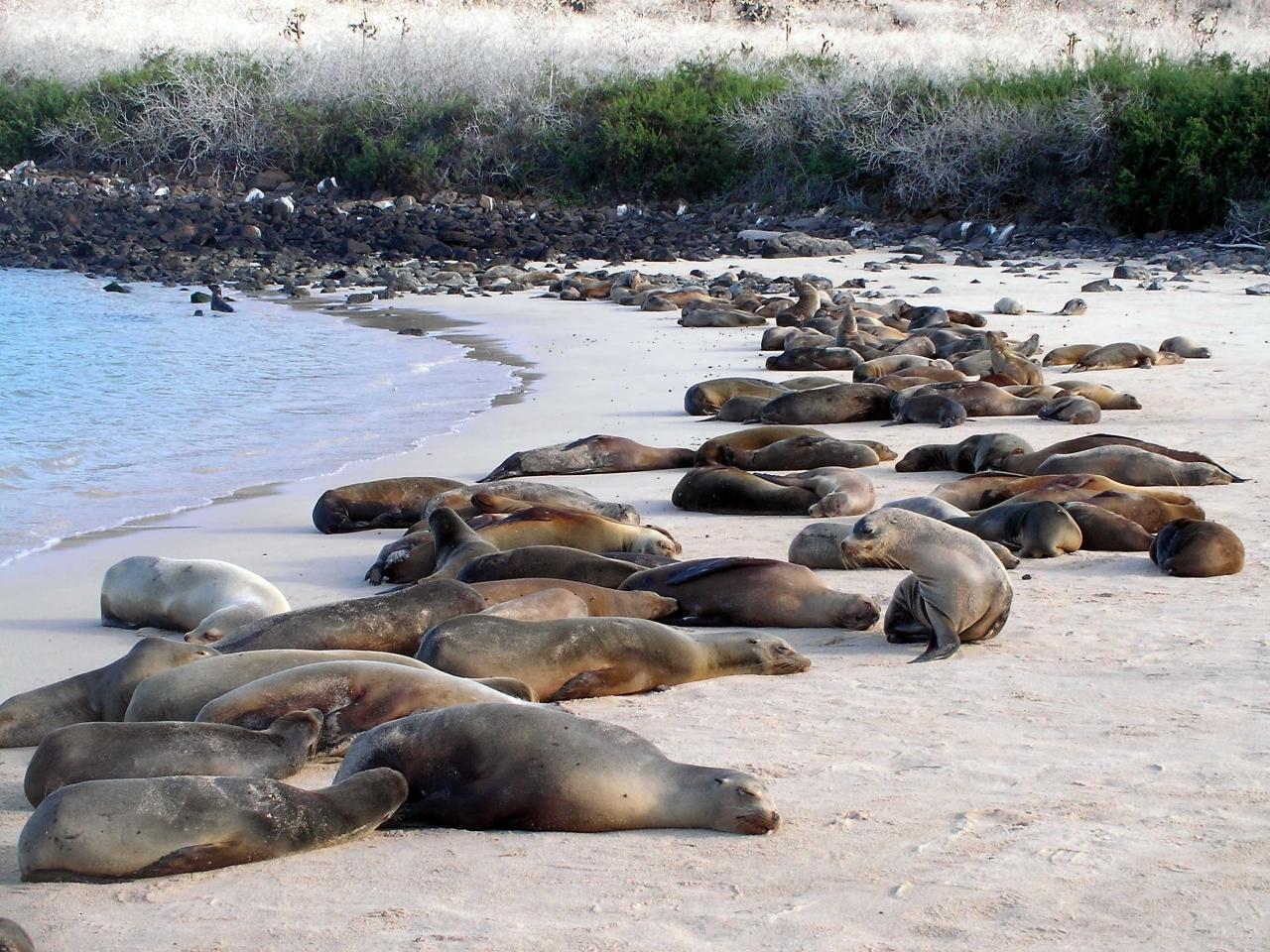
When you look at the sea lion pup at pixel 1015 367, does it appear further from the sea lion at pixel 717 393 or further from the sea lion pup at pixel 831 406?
the sea lion at pixel 717 393

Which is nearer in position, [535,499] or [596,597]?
[596,597]

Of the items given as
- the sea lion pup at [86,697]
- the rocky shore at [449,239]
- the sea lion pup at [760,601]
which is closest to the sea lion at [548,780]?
the sea lion pup at [86,697]

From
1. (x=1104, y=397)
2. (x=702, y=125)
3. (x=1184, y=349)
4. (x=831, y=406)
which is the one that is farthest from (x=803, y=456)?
(x=702, y=125)

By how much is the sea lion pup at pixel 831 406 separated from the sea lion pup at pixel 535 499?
7.92 feet

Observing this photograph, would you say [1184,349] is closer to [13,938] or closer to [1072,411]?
[1072,411]

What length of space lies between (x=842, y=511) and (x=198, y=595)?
8.81ft

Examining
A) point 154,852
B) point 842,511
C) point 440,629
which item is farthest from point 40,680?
point 842,511

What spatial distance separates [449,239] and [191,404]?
1224 cm

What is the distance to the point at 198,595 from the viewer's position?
4.98m

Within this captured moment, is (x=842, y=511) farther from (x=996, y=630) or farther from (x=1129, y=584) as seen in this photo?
(x=996, y=630)

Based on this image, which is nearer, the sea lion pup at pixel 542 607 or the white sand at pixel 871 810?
the white sand at pixel 871 810

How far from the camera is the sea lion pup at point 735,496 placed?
6537 millimetres

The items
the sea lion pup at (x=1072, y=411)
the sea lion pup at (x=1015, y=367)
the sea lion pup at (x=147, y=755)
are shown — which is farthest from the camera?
the sea lion pup at (x=1015, y=367)

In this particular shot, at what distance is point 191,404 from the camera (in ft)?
36.3
